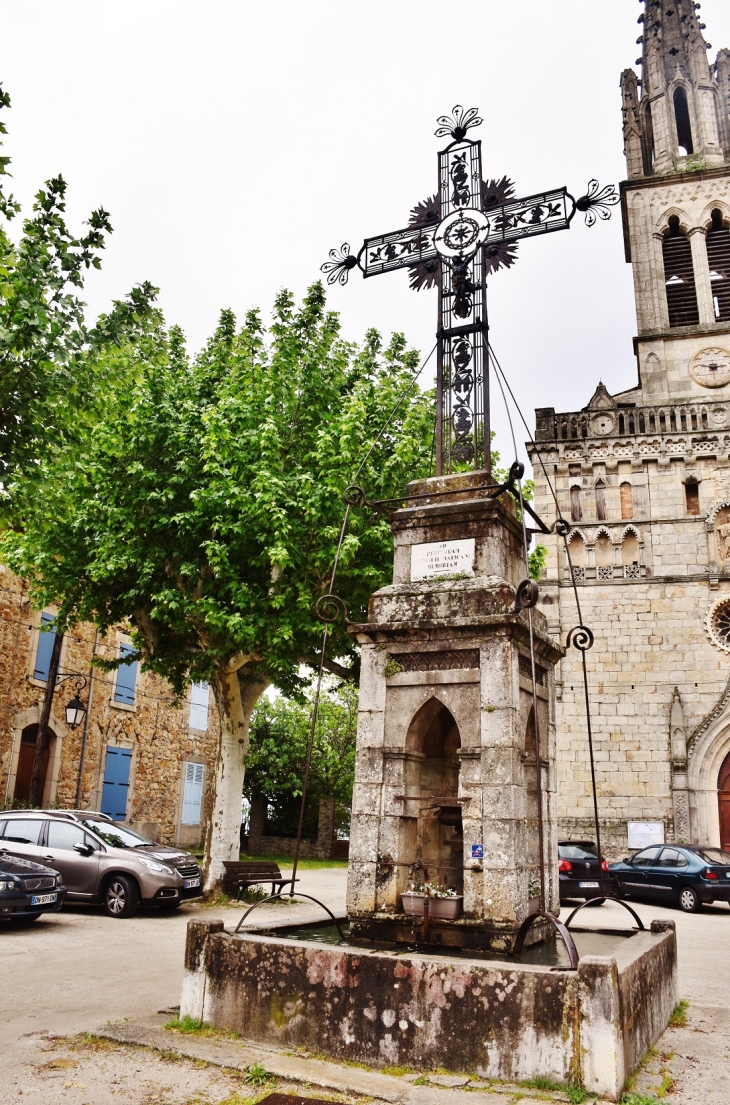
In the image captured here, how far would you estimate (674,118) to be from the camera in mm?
29266

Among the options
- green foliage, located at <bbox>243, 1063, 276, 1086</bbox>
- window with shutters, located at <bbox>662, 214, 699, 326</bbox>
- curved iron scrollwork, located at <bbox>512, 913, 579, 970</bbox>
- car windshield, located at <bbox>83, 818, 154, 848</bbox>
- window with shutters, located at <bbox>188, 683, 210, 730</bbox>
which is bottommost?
green foliage, located at <bbox>243, 1063, 276, 1086</bbox>

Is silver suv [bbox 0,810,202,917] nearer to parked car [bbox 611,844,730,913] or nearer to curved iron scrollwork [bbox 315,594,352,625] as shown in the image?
curved iron scrollwork [bbox 315,594,352,625]

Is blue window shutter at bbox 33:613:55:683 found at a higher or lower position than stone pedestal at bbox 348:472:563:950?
higher

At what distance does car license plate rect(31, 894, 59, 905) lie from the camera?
10.7m

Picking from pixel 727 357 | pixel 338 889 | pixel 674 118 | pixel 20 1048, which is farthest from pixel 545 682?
pixel 674 118

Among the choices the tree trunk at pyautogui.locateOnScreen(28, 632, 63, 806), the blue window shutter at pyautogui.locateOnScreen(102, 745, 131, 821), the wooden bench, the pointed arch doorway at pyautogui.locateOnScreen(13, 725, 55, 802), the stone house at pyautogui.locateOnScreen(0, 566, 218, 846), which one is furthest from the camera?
the blue window shutter at pyautogui.locateOnScreen(102, 745, 131, 821)

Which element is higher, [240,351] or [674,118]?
[674,118]

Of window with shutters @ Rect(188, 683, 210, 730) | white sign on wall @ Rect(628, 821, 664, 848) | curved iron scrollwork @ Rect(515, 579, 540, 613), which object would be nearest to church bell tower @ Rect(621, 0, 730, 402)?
white sign on wall @ Rect(628, 821, 664, 848)

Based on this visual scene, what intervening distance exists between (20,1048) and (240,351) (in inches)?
413

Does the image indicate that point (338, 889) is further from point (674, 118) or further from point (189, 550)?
point (674, 118)

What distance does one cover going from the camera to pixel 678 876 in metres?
16.5

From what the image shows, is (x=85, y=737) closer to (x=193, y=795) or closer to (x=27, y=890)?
(x=193, y=795)

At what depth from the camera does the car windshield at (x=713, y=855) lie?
1655 cm

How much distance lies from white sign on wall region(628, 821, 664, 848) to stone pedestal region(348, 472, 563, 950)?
55.2ft
